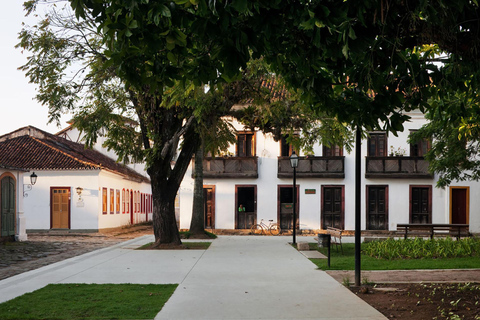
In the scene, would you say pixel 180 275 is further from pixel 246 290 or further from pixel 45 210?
pixel 45 210

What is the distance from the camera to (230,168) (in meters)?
31.6

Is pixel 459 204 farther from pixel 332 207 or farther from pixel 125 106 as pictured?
pixel 125 106

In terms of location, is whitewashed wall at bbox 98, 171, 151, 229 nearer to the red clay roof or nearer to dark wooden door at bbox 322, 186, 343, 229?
the red clay roof

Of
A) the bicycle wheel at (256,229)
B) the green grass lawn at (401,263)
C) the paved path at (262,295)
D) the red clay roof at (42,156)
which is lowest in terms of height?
the bicycle wheel at (256,229)

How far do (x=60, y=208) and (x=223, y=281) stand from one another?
72.1 ft

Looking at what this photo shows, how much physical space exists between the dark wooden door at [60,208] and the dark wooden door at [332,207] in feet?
46.2

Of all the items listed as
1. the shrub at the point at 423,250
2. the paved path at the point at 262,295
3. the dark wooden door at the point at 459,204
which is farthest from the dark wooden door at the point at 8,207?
the dark wooden door at the point at 459,204

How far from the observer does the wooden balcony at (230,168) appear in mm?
31516

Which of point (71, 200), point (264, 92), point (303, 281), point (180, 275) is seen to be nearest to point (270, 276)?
point (303, 281)

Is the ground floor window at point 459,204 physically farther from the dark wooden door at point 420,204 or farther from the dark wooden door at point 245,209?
the dark wooden door at point 245,209

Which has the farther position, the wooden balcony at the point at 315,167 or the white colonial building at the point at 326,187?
the wooden balcony at the point at 315,167

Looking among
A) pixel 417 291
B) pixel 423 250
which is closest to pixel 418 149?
pixel 423 250

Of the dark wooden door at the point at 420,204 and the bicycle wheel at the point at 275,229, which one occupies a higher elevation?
the dark wooden door at the point at 420,204

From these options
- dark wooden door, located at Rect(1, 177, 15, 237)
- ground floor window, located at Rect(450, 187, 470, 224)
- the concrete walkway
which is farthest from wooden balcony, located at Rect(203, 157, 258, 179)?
the concrete walkway
